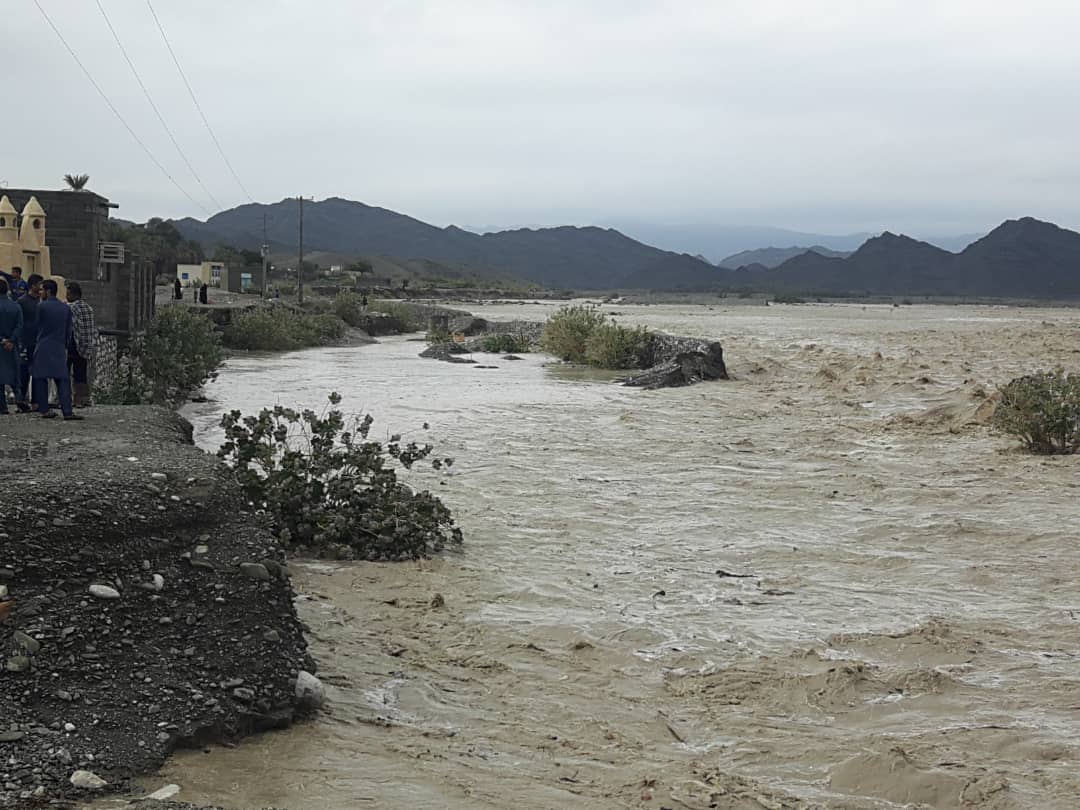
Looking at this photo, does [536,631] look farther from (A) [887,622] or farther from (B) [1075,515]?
(B) [1075,515]

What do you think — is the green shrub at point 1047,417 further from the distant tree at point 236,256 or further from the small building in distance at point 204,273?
the distant tree at point 236,256

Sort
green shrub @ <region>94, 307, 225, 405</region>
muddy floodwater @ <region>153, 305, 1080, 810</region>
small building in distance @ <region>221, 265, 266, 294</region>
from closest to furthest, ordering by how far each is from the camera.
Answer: muddy floodwater @ <region>153, 305, 1080, 810</region>, green shrub @ <region>94, 307, 225, 405</region>, small building in distance @ <region>221, 265, 266, 294</region>

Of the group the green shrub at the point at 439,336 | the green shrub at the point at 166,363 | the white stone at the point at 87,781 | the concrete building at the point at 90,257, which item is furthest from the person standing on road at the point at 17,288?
the green shrub at the point at 439,336

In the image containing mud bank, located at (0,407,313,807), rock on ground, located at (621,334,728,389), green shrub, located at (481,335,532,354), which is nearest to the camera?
mud bank, located at (0,407,313,807)

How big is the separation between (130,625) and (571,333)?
1173 inches

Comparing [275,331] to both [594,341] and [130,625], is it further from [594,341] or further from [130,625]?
[130,625]

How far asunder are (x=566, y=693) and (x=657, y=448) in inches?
392

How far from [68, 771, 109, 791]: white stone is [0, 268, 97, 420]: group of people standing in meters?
6.21

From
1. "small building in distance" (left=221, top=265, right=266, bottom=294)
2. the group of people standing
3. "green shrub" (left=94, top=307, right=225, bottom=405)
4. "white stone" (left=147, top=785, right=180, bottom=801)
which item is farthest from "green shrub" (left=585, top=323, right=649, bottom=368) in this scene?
"small building in distance" (left=221, top=265, right=266, bottom=294)

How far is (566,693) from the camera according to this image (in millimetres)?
6445

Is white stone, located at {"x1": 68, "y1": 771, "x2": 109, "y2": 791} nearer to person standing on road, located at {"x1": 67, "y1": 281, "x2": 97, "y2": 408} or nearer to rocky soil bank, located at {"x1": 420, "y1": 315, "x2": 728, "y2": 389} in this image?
person standing on road, located at {"x1": 67, "y1": 281, "x2": 97, "y2": 408}

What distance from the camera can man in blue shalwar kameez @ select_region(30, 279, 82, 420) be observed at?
10.5 metres

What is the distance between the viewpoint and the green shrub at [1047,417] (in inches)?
585

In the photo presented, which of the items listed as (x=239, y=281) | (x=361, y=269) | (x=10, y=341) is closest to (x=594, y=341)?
(x=10, y=341)
